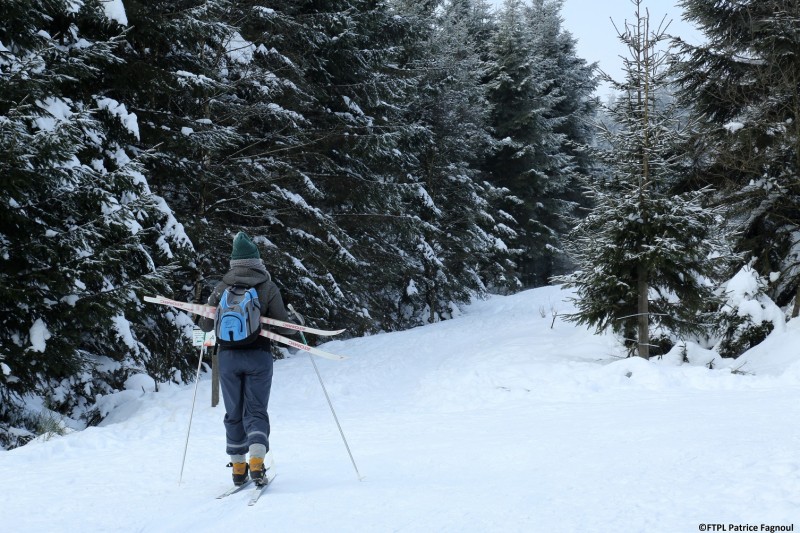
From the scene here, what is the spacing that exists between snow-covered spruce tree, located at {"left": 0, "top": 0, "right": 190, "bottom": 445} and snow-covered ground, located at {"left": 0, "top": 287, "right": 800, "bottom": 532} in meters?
1.18

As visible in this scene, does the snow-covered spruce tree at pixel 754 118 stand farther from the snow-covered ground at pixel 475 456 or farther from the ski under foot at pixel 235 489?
the ski under foot at pixel 235 489

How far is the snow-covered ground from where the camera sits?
→ 4004 mm

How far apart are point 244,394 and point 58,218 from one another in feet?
16.3

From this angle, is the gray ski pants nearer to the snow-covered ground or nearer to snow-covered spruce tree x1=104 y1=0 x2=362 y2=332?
the snow-covered ground

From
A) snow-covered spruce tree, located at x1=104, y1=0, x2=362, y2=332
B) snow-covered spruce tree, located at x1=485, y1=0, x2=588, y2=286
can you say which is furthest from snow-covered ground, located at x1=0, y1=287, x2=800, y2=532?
snow-covered spruce tree, located at x1=485, y1=0, x2=588, y2=286

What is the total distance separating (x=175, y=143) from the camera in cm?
1053

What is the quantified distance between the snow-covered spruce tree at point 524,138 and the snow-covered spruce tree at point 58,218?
20.5 m

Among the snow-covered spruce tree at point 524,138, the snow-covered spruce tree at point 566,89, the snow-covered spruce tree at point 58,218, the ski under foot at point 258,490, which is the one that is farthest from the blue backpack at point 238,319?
the snow-covered spruce tree at point 566,89

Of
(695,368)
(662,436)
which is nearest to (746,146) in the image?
(695,368)

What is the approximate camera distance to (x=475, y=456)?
19.4 feet

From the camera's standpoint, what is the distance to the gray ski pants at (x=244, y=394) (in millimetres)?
5004

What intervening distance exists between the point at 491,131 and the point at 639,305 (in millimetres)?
18801

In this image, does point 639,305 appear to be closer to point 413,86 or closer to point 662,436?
point 662,436

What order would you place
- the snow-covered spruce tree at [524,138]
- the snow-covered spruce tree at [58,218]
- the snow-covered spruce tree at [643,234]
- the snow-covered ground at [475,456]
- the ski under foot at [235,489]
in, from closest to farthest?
1. the snow-covered ground at [475,456]
2. the ski under foot at [235,489]
3. the snow-covered spruce tree at [58,218]
4. the snow-covered spruce tree at [643,234]
5. the snow-covered spruce tree at [524,138]
